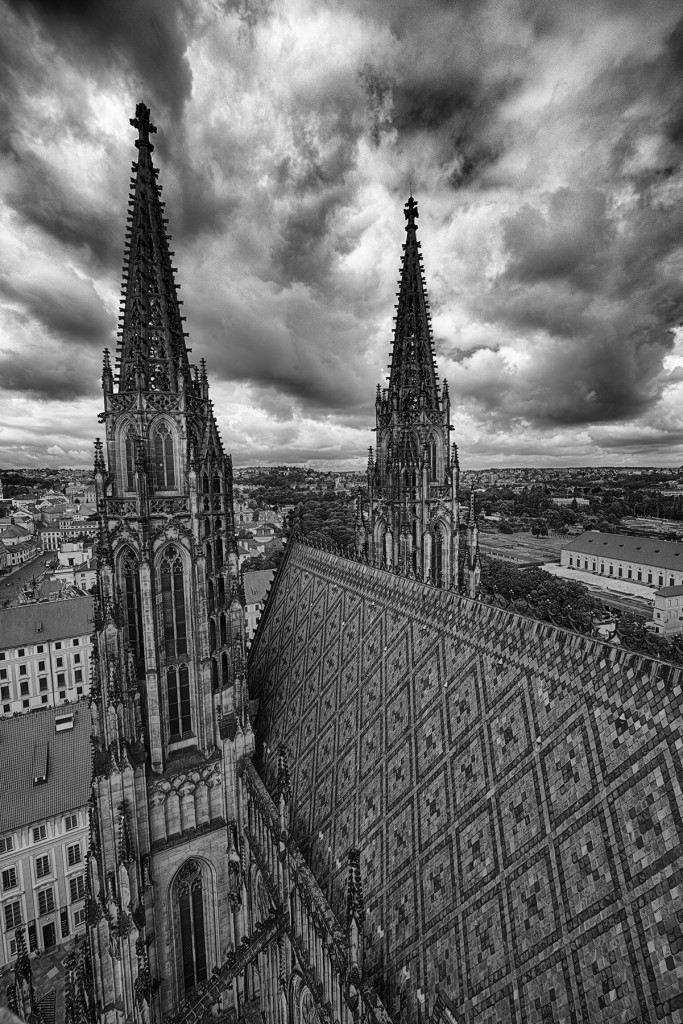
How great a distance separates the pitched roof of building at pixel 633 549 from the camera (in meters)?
74.5

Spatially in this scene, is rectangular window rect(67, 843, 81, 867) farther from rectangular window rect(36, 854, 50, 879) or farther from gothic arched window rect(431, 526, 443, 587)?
gothic arched window rect(431, 526, 443, 587)

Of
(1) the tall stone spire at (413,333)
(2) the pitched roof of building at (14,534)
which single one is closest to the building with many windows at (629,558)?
(1) the tall stone spire at (413,333)

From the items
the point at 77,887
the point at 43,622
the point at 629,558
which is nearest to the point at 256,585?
the point at 43,622

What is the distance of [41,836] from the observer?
2367 cm

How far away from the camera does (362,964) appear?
29.5ft

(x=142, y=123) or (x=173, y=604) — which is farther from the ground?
(x=142, y=123)

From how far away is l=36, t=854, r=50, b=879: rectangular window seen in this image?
23609 millimetres

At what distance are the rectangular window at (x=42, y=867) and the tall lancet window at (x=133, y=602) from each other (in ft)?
58.6

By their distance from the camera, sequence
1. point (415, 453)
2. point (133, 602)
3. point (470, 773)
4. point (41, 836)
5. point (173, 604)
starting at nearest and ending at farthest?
point (470, 773)
point (133, 602)
point (173, 604)
point (41, 836)
point (415, 453)

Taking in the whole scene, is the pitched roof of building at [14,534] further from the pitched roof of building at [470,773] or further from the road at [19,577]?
the pitched roof of building at [470,773]

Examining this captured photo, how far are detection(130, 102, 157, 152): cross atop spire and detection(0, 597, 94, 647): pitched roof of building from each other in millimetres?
38976

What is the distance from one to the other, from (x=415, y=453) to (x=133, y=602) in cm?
1581

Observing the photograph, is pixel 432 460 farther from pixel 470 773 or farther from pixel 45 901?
pixel 45 901

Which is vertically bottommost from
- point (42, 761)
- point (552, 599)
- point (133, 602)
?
point (552, 599)
